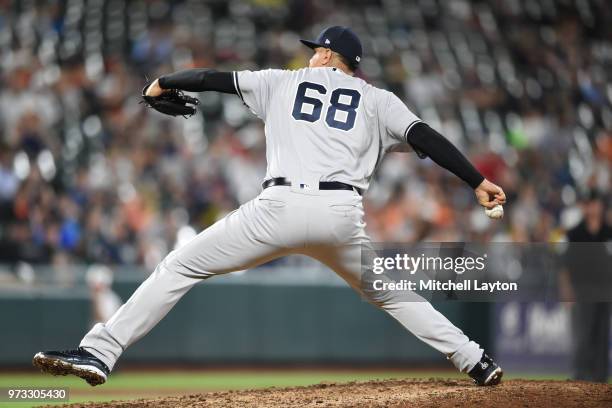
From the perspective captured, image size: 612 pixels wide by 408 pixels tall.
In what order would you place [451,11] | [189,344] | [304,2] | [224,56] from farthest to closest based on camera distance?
[451,11] → [304,2] → [224,56] → [189,344]

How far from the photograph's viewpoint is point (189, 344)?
34.0ft

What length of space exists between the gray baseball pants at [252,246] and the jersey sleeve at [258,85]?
0.47 m

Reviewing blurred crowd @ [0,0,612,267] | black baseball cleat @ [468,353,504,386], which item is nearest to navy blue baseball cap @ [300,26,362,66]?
black baseball cleat @ [468,353,504,386]

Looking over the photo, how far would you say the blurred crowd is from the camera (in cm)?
1016

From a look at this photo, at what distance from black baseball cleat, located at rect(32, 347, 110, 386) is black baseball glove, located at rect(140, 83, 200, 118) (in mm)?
1334

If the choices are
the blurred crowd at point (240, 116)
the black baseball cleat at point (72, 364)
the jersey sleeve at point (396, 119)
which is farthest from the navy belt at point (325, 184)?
the blurred crowd at point (240, 116)

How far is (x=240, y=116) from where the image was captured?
1207 cm

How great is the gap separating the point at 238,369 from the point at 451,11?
7629mm

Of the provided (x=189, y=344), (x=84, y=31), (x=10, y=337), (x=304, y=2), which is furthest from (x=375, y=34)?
(x=10, y=337)

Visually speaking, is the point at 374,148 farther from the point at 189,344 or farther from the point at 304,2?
the point at 304,2

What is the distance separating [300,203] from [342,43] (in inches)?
35.2

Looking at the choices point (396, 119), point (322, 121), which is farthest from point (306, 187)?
point (396, 119)

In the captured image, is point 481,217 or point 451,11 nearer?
point 481,217

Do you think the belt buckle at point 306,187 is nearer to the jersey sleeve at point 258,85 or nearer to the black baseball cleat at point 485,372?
the jersey sleeve at point 258,85
